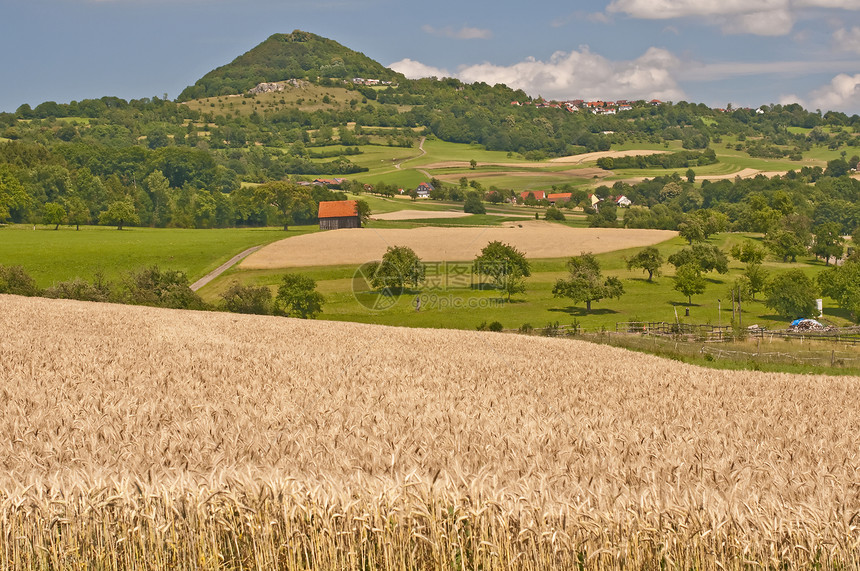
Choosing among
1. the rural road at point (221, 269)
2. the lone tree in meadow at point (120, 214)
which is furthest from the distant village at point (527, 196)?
the rural road at point (221, 269)

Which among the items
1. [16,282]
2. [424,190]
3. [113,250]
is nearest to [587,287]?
[16,282]

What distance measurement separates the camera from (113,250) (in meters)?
99.2

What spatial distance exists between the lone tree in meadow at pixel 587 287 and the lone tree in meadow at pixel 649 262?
10.2 m

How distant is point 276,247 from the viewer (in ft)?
342

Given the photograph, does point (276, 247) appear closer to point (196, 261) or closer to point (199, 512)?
point (196, 261)

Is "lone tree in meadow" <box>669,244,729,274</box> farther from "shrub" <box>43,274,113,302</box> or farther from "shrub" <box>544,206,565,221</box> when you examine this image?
"shrub" <box>43,274,113,302</box>

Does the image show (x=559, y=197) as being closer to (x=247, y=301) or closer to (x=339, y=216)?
(x=339, y=216)

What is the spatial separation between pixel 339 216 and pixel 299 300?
56659 mm

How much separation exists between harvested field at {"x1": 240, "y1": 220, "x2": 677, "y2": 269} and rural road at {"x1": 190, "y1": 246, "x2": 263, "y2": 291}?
159cm

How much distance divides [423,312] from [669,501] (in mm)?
62141

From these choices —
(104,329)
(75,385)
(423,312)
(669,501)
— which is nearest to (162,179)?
(423,312)

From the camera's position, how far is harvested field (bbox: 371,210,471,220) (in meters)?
137

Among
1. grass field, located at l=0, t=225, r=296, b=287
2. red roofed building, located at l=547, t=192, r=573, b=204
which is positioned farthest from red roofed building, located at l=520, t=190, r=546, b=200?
grass field, located at l=0, t=225, r=296, b=287

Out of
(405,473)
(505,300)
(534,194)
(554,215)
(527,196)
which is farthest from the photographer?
(534,194)
